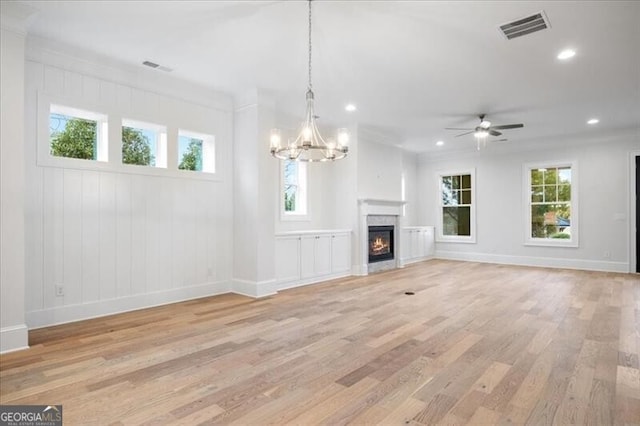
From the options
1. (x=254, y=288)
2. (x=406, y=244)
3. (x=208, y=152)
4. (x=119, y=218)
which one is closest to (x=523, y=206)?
(x=406, y=244)

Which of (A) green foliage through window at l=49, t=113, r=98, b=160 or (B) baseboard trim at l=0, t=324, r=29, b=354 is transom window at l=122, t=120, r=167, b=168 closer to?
(A) green foliage through window at l=49, t=113, r=98, b=160

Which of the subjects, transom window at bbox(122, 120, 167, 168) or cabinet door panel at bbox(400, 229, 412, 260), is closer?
transom window at bbox(122, 120, 167, 168)

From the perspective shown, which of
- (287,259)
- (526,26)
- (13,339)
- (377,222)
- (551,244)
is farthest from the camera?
(551,244)

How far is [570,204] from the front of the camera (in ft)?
26.2

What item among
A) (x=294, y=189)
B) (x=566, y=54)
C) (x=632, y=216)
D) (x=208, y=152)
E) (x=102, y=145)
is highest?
(x=566, y=54)

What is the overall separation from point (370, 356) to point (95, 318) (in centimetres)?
325

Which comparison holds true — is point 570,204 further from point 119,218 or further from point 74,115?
point 74,115

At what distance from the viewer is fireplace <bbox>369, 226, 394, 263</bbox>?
24.8 feet

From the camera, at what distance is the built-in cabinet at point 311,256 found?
578 centimetres

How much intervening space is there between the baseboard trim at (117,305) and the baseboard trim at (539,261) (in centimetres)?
669

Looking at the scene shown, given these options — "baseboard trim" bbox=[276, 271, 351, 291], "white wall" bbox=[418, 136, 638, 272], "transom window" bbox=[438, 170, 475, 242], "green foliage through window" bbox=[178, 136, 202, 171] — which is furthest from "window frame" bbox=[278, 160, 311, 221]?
"transom window" bbox=[438, 170, 475, 242]

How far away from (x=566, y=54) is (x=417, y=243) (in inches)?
234

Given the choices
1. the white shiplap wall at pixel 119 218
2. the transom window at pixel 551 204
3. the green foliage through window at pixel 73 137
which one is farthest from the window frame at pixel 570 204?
the green foliage through window at pixel 73 137

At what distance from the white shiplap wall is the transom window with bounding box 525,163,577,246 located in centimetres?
722
